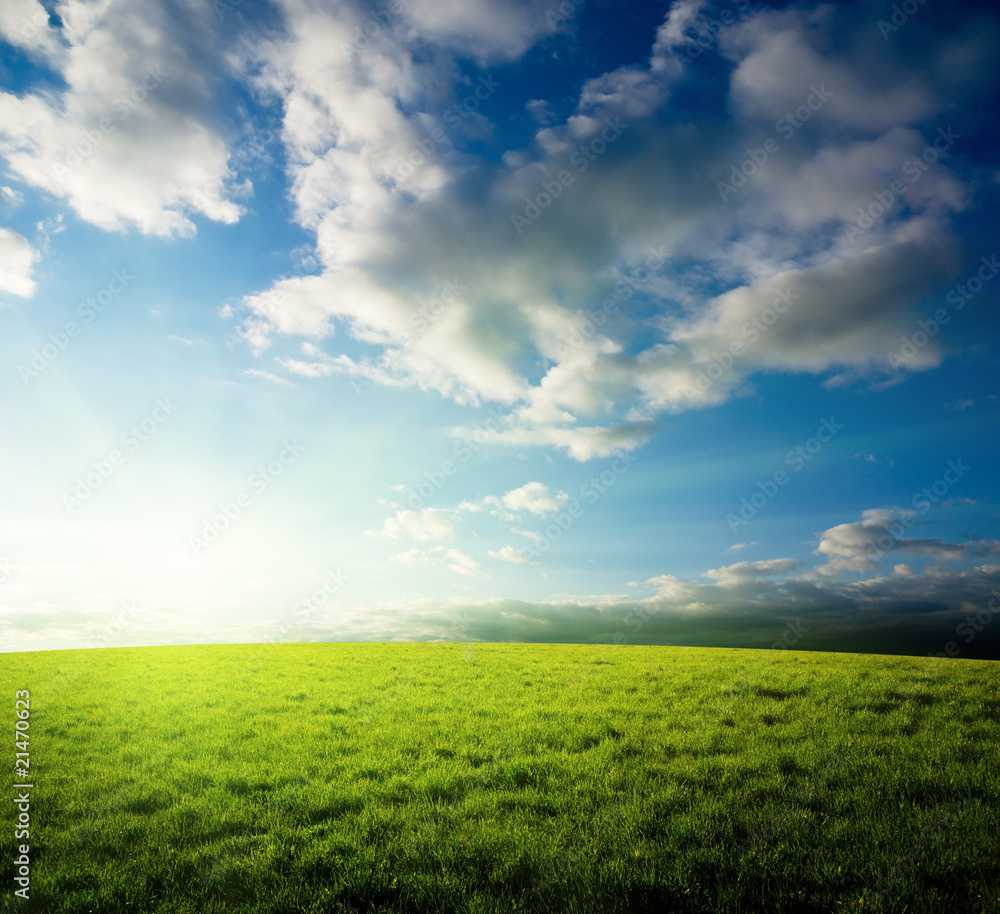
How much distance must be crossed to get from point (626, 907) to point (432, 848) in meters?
2.62

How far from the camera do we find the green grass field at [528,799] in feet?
19.9

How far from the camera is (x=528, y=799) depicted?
327 inches

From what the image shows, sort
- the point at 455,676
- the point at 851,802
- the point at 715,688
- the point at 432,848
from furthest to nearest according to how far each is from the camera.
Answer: the point at 455,676 → the point at 715,688 → the point at 851,802 → the point at 432,848

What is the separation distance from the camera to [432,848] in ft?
22.6

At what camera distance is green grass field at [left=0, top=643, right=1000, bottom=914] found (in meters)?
6.08

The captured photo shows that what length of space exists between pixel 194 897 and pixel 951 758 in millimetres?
12586

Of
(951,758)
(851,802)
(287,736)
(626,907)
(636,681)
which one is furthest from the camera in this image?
(636,681)

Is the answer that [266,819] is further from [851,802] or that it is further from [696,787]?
[851,802]

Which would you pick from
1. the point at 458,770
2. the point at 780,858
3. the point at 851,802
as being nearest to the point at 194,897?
the point at 458,770

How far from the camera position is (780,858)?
21.1 ft

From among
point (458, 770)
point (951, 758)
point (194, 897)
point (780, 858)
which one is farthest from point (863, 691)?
point (194, 897)

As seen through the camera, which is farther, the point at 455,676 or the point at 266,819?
the point at 455,676

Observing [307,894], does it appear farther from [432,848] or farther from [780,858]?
[780,858]

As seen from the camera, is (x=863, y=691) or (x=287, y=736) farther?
(x=863, y=691)
